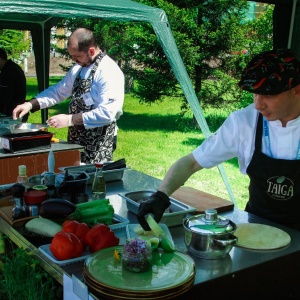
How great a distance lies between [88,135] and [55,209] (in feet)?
6.86

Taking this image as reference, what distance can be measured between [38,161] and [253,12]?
9877 mm

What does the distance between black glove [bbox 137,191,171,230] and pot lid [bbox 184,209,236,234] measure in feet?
0.50

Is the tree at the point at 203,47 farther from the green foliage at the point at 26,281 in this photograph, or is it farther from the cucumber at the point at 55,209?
the green foliage at the point at 26,281

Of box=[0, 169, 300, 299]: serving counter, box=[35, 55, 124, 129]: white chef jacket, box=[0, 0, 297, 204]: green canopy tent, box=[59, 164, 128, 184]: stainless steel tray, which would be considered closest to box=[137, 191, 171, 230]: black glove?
box=[0, 169, 300, 299]: serving counter

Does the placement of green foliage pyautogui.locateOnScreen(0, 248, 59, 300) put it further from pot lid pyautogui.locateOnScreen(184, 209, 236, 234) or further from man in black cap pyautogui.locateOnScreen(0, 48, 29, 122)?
man in black cap pyautogui.locateOnScreen(0, 48, 29, 122)

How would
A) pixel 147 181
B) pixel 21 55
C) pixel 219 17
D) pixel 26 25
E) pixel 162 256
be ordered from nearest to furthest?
pixel 162 256 < pixel 147 181 < pixel 26 25 < pixel 219 17 < pixel 21 55

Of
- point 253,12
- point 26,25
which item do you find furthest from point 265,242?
point 253,12

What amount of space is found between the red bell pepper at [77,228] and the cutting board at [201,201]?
623 millimetres

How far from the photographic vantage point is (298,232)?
1820mm

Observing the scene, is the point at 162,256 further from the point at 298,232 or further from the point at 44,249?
the point at 298,232

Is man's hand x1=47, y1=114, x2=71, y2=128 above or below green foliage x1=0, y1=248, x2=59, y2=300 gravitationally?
above

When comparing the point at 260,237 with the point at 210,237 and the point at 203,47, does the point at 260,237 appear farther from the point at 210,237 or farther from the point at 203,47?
the point at 203,47

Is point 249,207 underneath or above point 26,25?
underneath

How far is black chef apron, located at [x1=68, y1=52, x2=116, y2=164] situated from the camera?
370cm
